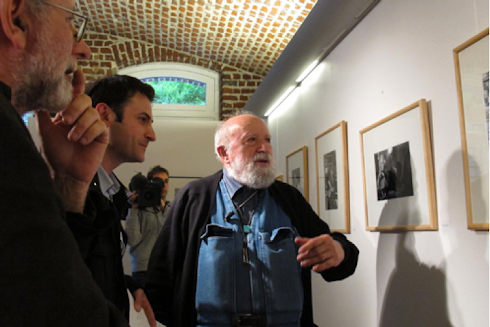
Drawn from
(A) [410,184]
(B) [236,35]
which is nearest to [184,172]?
(B) [236,35]

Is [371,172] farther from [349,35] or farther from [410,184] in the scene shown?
[349,35]

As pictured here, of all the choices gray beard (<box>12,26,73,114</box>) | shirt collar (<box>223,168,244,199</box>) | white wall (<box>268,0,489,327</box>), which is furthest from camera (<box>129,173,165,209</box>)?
gray beard (<box>12,26,73,114</box>)

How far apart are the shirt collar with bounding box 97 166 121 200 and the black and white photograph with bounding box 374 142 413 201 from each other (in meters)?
1.29

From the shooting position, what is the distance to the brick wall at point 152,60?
5.15 meters

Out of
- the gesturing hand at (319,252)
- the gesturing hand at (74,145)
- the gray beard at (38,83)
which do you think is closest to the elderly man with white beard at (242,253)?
the gesturing hand at (319,252)

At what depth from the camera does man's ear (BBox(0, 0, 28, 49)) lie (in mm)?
753

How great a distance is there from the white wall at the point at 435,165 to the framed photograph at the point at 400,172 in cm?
4

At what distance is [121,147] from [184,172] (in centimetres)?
293

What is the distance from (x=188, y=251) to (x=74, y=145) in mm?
1038

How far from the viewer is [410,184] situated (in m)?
1.92

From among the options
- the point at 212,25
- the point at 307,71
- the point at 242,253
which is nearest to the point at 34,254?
the point at 242,253

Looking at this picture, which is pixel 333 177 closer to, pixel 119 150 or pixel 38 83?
pixel 119 150

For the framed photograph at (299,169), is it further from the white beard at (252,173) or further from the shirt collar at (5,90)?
the shirt collar at (5,90)

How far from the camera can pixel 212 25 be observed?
14.0 feet
